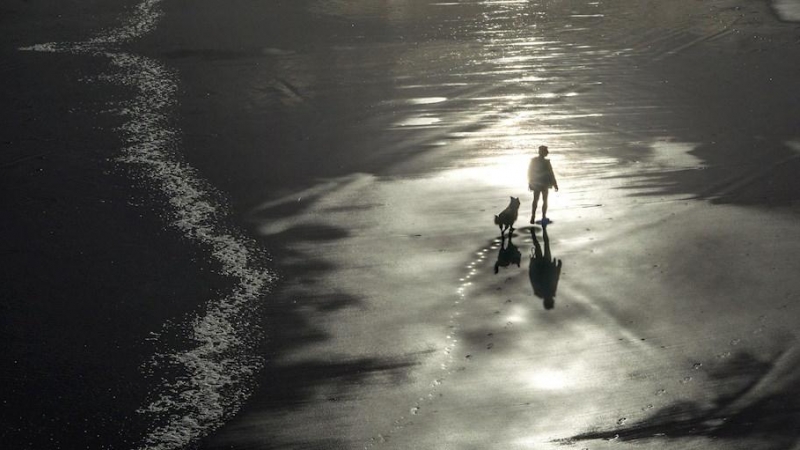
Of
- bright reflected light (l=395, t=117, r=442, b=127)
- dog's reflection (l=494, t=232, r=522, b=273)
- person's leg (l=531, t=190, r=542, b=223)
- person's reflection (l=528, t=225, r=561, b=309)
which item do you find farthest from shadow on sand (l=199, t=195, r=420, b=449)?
bright reflected light (l=395, t=117, r=442, b=127)

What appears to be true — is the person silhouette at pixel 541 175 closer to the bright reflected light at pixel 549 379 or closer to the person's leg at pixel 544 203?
the person's leg at pixel 544 203

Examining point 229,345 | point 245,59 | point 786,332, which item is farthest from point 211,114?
point 786,332

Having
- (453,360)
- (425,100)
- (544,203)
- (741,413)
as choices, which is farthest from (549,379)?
(425,100)

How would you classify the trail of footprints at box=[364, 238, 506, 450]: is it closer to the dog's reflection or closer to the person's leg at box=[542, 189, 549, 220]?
the dog's reflection

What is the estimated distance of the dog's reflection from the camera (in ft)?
52.1

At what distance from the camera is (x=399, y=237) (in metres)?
17.0

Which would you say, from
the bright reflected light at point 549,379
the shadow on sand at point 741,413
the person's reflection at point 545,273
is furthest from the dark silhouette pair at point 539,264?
the shadow on sand at point 741,413

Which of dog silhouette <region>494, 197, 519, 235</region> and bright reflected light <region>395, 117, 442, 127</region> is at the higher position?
bright reflected light <region>395, 117, 442, 127</region>

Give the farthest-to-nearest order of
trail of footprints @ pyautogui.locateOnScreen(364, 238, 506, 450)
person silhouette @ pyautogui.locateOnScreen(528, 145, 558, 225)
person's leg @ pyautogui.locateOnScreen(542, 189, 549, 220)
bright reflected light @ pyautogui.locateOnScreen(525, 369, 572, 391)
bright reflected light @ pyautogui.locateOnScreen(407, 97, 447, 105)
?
bright reflected light @ pyautogui.locateOnScreen(407, 97, 447, 105)
person's leg @ pyautogui.locateOnScreen(542, 189, 549, 220)
person silhouette @ pyautogui.locateOnScreen(528, 145, 558, 225)
bright reflected light @ pyautogui.locateOnScreen(525, 369, 572, 391)
trail of footprints @ pyautogui.locateOnScreen(364, 238, 506, 450)

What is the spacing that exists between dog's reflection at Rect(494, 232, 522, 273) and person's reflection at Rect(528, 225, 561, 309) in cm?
24

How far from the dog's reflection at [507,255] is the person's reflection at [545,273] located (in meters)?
0.24

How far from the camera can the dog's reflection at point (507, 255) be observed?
A: 15.9 meters

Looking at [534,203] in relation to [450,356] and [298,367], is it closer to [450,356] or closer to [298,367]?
[450,356]

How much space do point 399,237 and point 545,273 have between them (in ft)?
8.76
